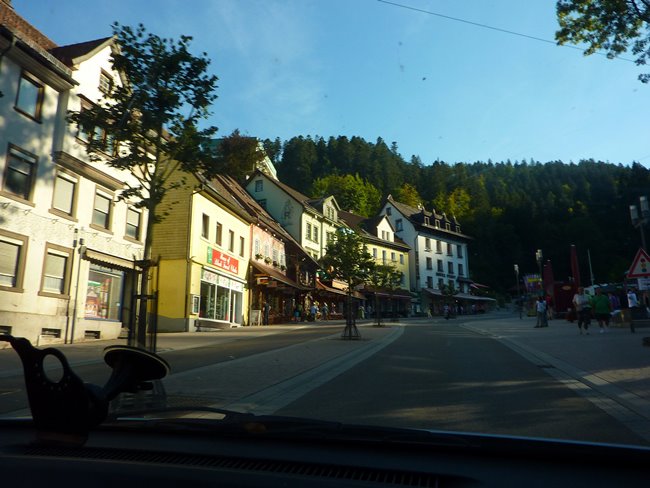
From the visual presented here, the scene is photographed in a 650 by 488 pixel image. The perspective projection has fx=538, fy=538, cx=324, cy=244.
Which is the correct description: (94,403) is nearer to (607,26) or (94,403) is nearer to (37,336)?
(607,26)

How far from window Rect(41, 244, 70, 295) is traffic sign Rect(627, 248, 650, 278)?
707 inches

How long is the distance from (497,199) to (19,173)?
9775cm

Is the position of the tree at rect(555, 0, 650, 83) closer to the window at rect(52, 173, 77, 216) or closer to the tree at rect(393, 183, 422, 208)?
the window at rect(52, 173, 77, 216)

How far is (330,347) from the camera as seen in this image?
613 inches

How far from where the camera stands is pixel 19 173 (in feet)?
56.2

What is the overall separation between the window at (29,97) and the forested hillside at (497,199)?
5611 cm

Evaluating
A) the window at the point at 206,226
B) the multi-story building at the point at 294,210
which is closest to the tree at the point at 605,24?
the window at the point at 206,226

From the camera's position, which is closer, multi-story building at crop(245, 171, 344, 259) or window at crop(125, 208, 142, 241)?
window at crop(125, 208, 142, 241)

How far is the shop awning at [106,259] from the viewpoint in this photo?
65.2 feet

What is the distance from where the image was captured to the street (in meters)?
5.83

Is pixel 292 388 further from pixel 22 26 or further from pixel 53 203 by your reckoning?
pixel 22 26

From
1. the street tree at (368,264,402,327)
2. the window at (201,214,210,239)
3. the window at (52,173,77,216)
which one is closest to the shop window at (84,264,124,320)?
the window at (52,173,77,216)

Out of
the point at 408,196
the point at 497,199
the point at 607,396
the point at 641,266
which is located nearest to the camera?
Result: the point at 607,396

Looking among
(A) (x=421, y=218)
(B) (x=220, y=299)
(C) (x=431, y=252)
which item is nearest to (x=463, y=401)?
(B) (x=220, y=299)
